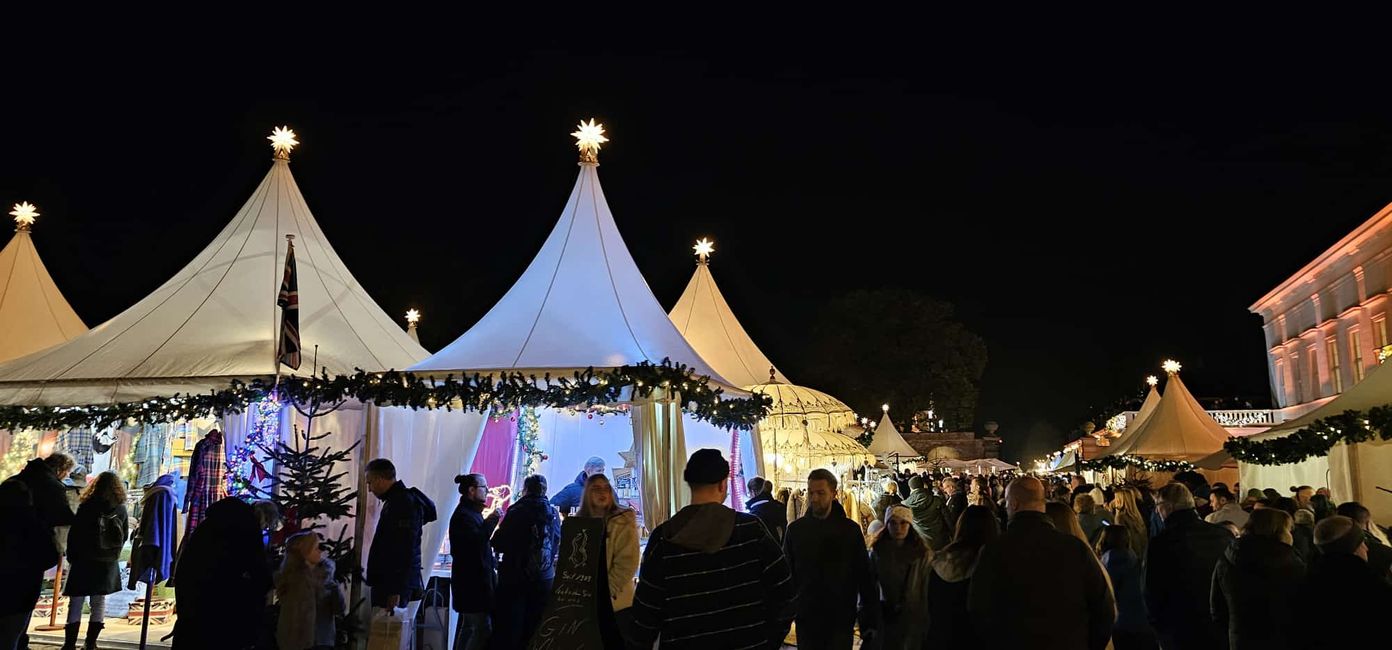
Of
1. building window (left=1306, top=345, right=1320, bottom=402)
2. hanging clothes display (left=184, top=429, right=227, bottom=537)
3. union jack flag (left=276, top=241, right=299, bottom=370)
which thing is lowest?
hanging clothes display (left=184, top=429, right=227, bottom=537)

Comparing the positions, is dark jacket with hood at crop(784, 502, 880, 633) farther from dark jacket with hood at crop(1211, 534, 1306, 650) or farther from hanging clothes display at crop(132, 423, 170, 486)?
hanging clothes display at crop(132, 423, 170, 486)

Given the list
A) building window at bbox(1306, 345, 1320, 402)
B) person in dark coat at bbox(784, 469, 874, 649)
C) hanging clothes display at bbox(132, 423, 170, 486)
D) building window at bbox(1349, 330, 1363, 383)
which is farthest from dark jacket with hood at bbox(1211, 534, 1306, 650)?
building window at bbox(1306, 345, 1320, 402)

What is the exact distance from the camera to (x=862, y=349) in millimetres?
42375

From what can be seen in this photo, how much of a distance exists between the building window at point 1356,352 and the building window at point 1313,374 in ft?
13.2

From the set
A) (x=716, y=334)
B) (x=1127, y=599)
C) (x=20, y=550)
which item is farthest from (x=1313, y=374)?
(x=20, y=550)

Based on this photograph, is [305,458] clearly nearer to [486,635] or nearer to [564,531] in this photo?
[486,635]

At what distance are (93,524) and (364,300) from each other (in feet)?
16.1

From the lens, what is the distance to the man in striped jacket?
127 inches

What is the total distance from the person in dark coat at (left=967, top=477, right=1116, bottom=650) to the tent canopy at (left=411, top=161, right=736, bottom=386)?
533 cm

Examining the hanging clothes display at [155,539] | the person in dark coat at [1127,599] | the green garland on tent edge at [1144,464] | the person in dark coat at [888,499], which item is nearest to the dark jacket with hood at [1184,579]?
the person in dark coat at [1127,599]

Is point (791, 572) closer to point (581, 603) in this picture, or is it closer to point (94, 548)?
point (581, 603)

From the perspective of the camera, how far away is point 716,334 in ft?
59.0

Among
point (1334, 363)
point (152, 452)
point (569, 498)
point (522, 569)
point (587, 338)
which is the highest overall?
point (1334, 363)

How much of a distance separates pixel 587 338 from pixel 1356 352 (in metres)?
31.4
